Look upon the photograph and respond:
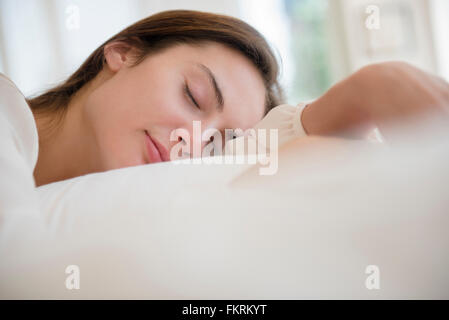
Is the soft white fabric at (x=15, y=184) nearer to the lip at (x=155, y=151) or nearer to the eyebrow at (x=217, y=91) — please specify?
the lip at (x=155, y=151)

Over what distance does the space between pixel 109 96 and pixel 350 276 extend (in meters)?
0.69

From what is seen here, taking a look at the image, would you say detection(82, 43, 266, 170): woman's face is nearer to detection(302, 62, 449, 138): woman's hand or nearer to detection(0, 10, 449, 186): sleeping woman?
detection(0, 10, 449, 186): sleeping woman

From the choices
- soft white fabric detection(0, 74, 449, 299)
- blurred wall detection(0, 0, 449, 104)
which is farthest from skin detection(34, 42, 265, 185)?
blurred wall detection(0, 0, 449, 104)

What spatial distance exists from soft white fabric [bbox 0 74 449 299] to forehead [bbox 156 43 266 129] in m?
0.46

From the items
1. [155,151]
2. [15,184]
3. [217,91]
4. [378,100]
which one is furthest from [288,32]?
[15,184]

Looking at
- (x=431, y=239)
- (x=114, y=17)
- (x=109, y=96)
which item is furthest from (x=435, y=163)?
(x=114, y=17)

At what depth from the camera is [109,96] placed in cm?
85

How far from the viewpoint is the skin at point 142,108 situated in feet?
2.56

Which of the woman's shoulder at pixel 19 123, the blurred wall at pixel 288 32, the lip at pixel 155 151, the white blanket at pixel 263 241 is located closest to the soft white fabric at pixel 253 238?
the white blanket at pixel 263 241

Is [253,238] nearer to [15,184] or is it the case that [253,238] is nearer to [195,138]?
[15,184]

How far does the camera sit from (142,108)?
80 centimetres

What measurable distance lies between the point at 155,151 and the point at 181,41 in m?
0.31
